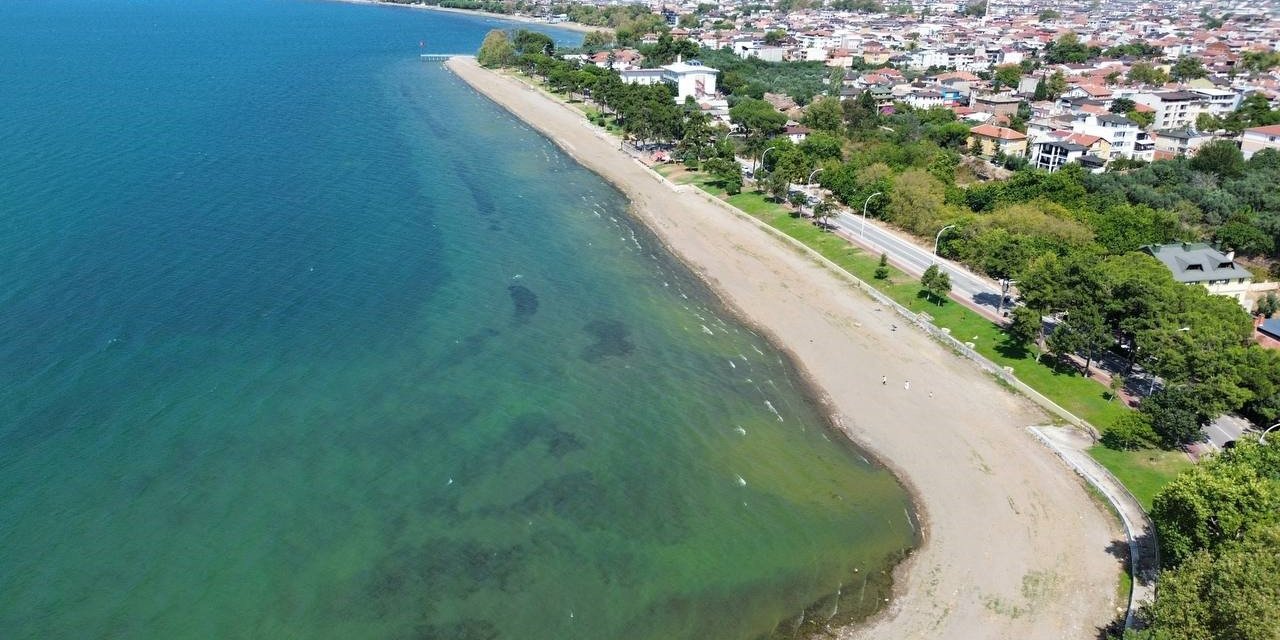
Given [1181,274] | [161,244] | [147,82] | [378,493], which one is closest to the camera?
[378,493]

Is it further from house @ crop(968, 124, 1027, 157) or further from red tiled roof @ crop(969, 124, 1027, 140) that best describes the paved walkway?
red tiled roof @ crop(969, 124, 1027, 140)

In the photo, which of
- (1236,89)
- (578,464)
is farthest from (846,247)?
(1236,89)

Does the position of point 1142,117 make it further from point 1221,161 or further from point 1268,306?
point 1268,306

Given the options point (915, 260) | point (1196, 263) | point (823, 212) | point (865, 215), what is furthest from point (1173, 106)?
point (915, 260)

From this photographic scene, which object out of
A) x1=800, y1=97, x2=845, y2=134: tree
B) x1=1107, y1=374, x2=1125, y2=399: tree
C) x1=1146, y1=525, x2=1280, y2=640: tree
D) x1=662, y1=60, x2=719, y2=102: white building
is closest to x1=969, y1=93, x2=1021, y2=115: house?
x1=800, y1=97, x2=845, y2=134: tree

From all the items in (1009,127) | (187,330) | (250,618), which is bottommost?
(250,618)

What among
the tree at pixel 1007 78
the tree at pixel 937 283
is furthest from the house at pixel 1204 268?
the tree at pixel 1007 78

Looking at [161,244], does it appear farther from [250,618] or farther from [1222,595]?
[1222,595]
